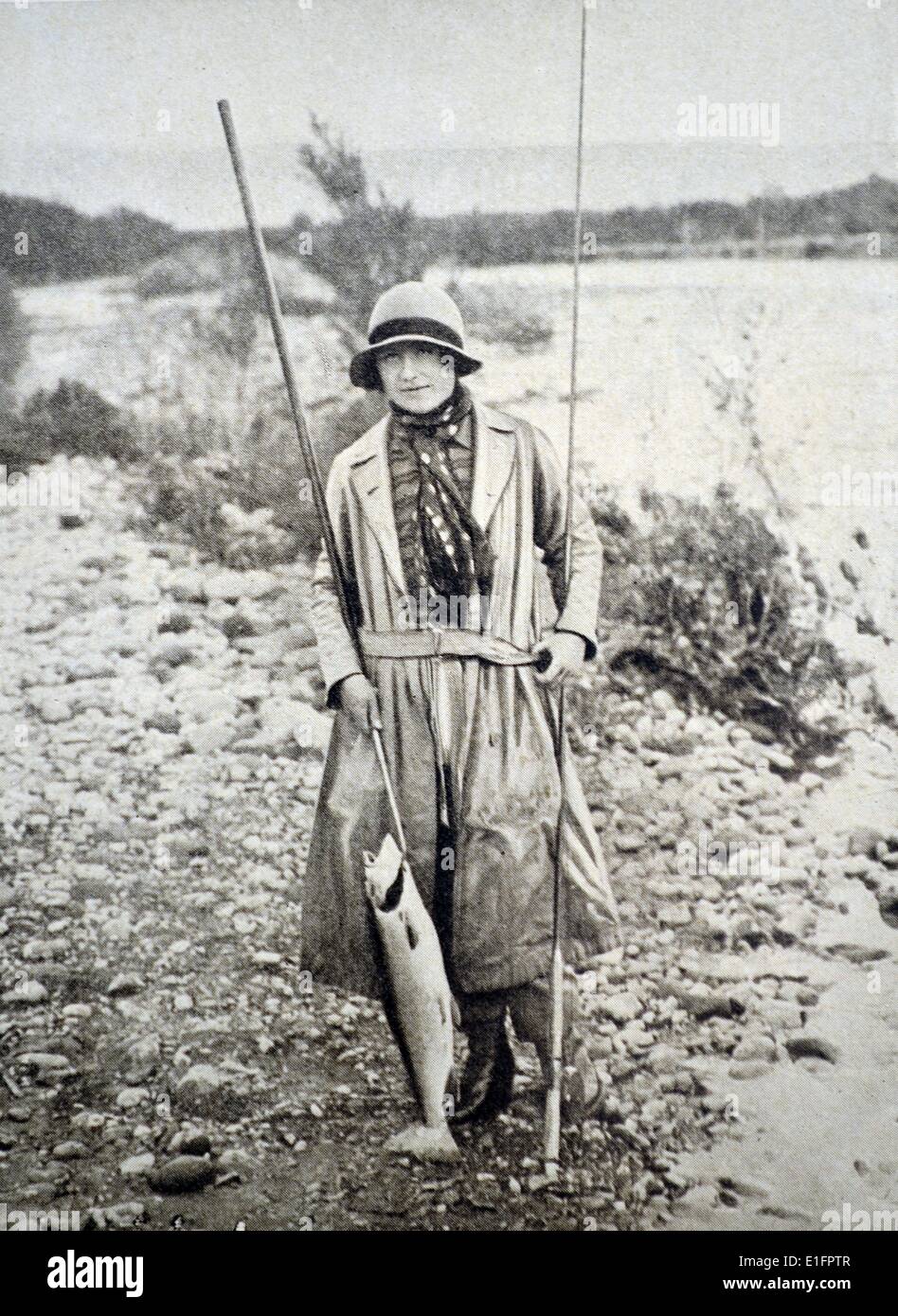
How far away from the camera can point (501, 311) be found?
9.72ft

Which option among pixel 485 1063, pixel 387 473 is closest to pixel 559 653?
pixel 387 473

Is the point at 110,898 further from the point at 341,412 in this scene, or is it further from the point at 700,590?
the point at 700,590

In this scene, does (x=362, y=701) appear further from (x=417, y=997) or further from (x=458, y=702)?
(x=417, y=997)

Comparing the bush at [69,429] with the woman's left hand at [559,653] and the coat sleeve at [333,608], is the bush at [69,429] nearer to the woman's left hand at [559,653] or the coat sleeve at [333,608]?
the coat sleeve at [333,608]

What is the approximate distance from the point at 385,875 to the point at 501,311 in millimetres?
1493

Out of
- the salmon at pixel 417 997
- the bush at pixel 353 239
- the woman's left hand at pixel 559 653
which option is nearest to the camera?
the salmon at pixel 417 997

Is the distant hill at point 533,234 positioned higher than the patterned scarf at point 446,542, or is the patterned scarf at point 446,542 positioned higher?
the distant hill at point 533,234

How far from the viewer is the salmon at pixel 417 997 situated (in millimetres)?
2760

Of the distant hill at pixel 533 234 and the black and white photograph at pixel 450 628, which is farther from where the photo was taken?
the distant hill at pixel 533 234

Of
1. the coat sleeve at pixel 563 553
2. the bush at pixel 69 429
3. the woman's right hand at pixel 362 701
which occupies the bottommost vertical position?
the woman's right hand at pixel 362 701

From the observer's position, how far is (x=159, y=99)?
3023 millimetres

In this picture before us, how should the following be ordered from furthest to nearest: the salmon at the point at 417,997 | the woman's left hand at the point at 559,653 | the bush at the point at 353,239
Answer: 1. the bush at the point at 353,239
2. the woman's left hand at the point at 559,653
3. the salmon at the point at 417,997

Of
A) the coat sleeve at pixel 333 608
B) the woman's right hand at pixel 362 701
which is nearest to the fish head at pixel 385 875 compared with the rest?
the woman's right hand at pixel 362 701
